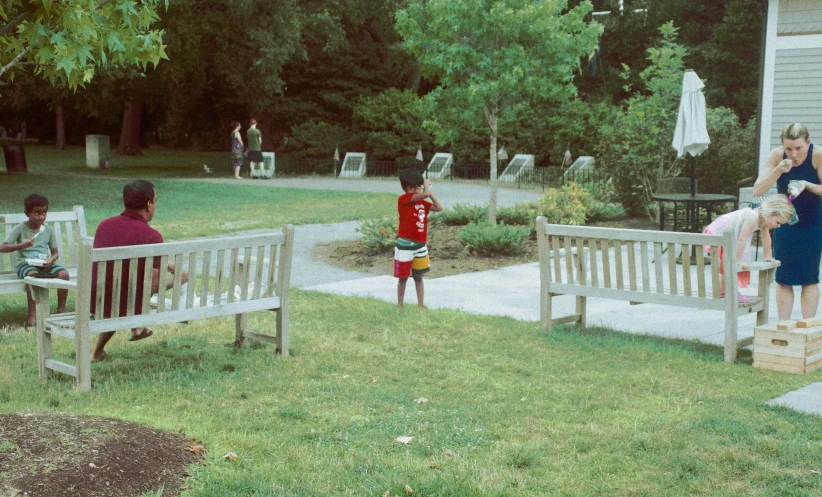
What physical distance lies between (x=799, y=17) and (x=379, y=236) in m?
7.22

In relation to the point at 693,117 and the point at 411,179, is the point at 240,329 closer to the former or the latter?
the point at 411,179

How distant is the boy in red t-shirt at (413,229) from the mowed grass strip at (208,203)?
6.05 metres

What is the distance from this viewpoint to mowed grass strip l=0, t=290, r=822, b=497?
4.03 m

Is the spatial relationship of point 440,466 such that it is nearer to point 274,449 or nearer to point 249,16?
point 274,449

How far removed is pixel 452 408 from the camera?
5.16 m

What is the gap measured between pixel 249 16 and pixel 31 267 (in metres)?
21.9

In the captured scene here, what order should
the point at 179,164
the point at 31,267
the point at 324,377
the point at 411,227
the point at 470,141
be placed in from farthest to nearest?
1. the point at 179,164
2. the point at 470,141
3. the point at 411,227
4. the point at 31,267
5. the point at 324,377

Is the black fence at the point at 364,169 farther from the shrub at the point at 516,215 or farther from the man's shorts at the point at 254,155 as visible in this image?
the shrub at the point at 516,215

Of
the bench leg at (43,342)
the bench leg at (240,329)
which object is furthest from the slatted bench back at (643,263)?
the bench leg at (43,342)

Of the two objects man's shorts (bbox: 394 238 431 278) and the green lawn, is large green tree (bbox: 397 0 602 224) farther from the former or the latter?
the green lawn

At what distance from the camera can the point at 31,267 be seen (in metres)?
7.39

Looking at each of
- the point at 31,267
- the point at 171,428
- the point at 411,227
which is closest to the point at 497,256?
the point at 411,227

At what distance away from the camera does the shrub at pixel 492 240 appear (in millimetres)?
11898

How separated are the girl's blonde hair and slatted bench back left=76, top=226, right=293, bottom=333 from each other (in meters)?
3.62
